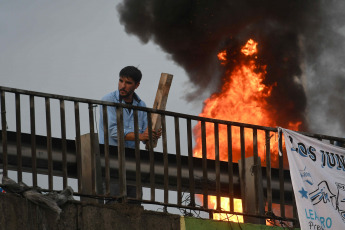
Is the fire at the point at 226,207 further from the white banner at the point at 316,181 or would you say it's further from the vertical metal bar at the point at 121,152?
the vertical metal bar at the point at 121,152

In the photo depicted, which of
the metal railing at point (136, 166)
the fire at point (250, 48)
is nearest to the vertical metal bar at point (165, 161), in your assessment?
the metal railing at point (136, 166)

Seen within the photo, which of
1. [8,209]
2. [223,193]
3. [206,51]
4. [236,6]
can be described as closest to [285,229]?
[223,193]

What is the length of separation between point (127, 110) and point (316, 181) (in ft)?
9.20

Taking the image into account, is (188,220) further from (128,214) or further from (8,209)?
(8,209)

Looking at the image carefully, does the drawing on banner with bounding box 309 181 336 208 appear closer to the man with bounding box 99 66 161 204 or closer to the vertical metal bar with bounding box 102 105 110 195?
the man with bounding box 99 66 161 204

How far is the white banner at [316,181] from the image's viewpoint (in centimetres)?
1399

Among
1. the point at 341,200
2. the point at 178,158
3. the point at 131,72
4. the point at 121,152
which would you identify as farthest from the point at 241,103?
the point at 121,152

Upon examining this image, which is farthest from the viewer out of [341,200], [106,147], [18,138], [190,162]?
[341,200]

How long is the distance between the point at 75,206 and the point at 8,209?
0.94 meters

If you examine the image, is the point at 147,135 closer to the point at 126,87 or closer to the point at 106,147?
the point at 106,147

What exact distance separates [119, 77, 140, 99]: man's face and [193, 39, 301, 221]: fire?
366 cm

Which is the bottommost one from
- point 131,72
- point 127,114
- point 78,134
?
point 78,134

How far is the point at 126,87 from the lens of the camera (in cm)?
1476

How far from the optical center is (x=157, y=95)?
1463 cm
